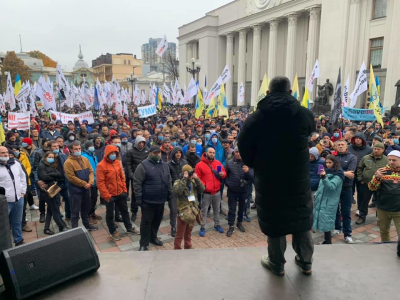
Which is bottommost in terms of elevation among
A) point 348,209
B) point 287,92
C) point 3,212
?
point 348,209

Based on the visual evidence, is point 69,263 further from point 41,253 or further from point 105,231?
point 105,231

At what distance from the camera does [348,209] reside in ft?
17.6

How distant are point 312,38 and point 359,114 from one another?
70.8 feet

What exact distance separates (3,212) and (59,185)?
3.67 m

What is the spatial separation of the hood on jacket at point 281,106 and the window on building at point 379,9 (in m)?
26.5

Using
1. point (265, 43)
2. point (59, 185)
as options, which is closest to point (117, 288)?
point (59, 185)

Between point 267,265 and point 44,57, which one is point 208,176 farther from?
point 44,57

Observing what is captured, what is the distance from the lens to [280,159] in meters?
2.40

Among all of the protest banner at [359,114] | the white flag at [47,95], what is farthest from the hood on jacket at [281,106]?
the white flag at [47,95]

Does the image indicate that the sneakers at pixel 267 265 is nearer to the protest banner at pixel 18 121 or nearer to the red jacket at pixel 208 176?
the red jacket at pixel 208 176

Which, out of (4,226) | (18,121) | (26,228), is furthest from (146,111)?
(4,226)

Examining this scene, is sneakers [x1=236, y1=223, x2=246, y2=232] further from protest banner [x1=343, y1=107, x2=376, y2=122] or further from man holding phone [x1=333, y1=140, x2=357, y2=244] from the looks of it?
protest banner [x1=343, y1=107, x2=376, y2=122]

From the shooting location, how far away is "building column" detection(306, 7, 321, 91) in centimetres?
2850

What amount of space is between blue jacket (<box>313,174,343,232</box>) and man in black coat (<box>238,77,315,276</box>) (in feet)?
8.47
